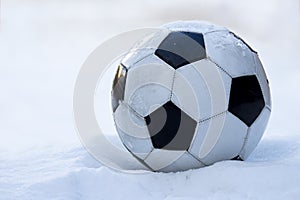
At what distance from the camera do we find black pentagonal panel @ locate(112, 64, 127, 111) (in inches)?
74.9

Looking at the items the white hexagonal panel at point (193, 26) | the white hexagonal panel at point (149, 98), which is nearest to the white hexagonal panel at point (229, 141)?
the white hexagonal panel at point (149, 98)

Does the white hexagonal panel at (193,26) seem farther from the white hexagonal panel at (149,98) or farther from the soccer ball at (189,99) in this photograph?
the white hexagonal panel at (149,98)

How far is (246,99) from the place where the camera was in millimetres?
1855

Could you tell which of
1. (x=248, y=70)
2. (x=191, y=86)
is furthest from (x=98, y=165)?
(x=248, y=70)

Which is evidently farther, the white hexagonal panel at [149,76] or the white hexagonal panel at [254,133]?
the white hexagonal panel at [254,133]

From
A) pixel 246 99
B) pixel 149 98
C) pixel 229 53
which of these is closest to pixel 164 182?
pixel 149 98

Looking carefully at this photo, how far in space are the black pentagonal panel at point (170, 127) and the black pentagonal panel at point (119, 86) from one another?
0.54ft

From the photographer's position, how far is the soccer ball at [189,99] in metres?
1.79

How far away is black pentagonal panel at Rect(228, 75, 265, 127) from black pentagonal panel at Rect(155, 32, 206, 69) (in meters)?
0.17

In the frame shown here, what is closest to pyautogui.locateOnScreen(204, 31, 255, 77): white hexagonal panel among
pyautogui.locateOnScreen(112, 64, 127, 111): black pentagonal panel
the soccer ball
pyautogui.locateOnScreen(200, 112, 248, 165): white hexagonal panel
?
the soccer ball

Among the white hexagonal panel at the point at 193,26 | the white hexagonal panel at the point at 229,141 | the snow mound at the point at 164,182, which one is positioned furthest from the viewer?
the white hexagonal panel at the point at 193,26

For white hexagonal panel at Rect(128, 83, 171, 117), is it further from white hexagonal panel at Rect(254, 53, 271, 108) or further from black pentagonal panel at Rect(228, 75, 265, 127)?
white hexagonal panel at Rect(254, 53, 271, 108)

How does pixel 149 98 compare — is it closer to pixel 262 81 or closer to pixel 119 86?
pixel 119 86

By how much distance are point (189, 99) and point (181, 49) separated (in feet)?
0.64
